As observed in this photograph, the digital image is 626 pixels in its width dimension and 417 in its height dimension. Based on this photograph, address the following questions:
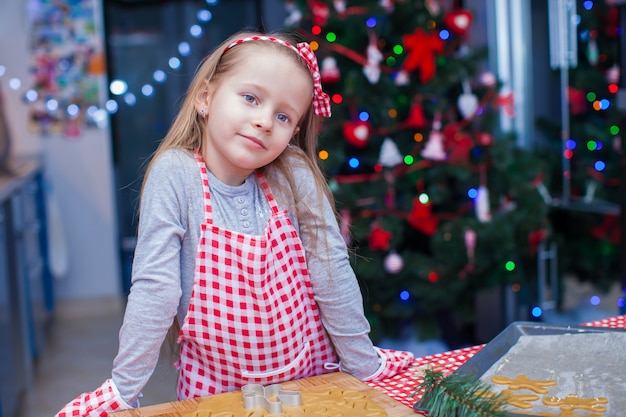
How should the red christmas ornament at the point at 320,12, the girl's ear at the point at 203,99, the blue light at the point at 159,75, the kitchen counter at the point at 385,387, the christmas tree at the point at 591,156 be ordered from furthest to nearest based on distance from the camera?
1. the blue light at the point at 159,75
2. the christmas tree at the point at 591,156
3. the red christmas ornament at the point at 320,12
4. the girl's ear at the point at 203,99
5. the kitchen counter at the point at 385,387

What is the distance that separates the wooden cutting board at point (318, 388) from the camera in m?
0.95

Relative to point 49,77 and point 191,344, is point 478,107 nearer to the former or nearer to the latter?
point 191,344

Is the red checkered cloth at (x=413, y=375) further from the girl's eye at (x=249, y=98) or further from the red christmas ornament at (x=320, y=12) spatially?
the red christmas ornament at (x=320, y=12)

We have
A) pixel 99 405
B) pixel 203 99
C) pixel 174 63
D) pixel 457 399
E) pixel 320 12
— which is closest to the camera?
pixel 457 399

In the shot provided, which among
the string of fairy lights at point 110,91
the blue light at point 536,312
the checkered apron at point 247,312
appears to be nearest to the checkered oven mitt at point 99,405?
the checkered apron at point 247,312

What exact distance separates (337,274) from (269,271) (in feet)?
0.35

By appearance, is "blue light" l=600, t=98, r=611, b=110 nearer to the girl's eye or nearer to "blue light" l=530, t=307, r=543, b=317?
"blue light" l=530, t=307, r=543, b=317

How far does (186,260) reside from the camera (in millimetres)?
1119

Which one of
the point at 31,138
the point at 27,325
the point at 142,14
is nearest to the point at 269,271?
the point at 27,325

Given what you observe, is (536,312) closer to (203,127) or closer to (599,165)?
(599,165)

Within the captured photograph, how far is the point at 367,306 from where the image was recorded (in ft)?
10.4

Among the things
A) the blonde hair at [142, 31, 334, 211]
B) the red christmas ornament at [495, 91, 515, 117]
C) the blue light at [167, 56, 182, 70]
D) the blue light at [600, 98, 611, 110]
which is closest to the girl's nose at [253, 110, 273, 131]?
the blonde hair at [142, 31, 334, 211]

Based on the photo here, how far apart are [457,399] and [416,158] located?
234 cm

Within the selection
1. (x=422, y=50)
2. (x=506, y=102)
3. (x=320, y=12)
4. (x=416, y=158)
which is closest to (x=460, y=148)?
(x=416, y=158)
